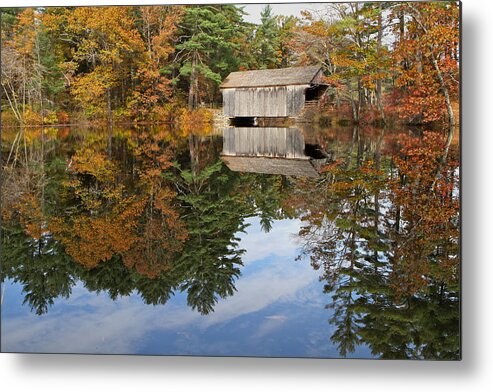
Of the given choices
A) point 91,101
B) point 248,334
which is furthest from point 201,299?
point 91,101

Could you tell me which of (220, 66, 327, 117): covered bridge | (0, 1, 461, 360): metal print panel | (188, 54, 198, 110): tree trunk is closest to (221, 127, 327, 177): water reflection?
(0, 1, 461, 360): metal print panel

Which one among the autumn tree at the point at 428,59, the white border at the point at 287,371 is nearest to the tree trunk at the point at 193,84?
the autumn tree at the point at 428,59

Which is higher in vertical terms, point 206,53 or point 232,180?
point 206,53

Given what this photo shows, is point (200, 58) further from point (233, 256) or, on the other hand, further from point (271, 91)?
point (233, 256)

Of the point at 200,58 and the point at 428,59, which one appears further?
the point at 200,58

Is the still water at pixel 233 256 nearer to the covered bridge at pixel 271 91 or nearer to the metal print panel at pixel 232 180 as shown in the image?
the metal print panel at pixel 232 180

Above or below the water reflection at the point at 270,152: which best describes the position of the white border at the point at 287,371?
below

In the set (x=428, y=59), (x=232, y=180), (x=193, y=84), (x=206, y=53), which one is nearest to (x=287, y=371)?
(x=232, y=180)
